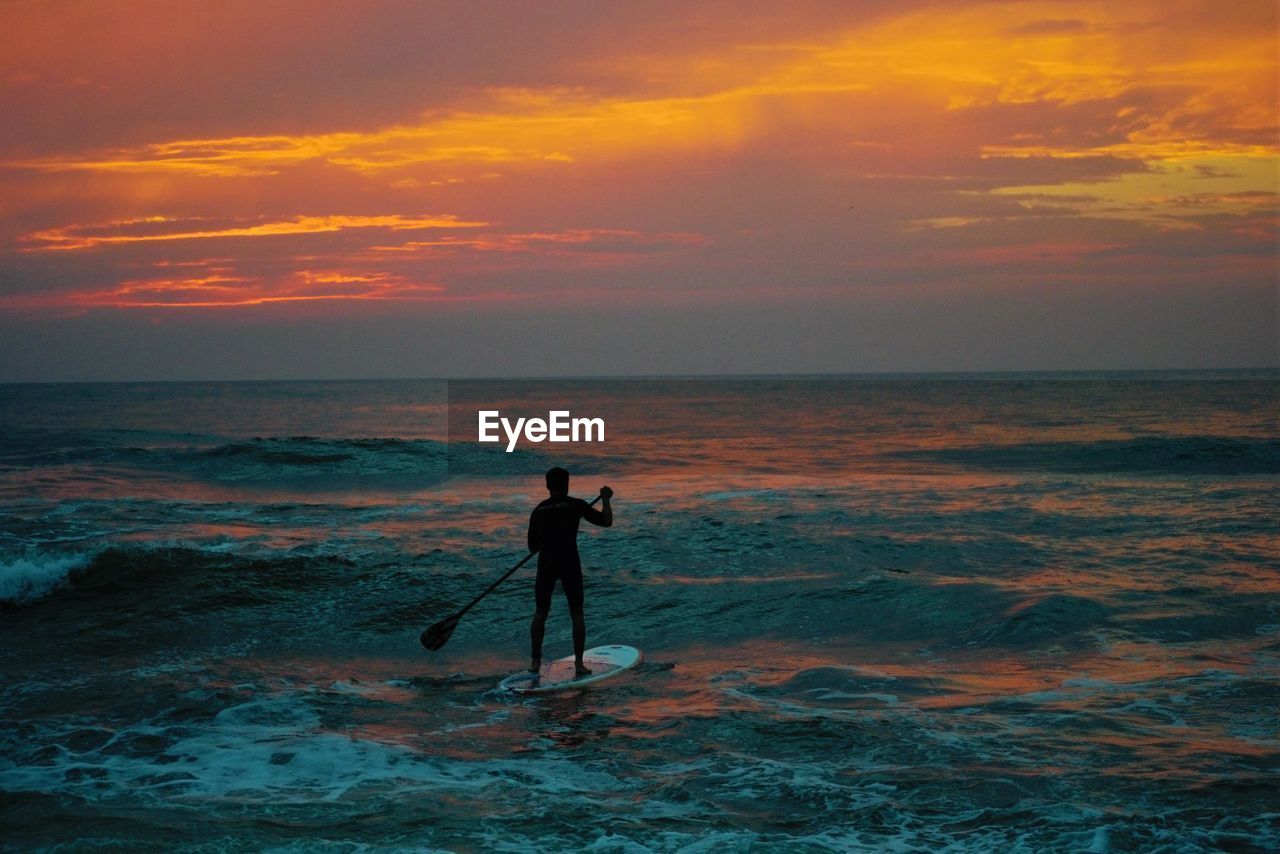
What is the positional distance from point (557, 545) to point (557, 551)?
59 millimetres

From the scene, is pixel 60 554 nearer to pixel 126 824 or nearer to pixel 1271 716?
pixel 126 824

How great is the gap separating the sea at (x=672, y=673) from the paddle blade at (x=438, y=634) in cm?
28

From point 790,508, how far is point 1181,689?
11.5 metres

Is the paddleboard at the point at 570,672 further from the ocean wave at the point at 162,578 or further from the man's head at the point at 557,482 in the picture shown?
the ocean wave at the point at 162,578

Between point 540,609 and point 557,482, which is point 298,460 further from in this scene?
point 557,482

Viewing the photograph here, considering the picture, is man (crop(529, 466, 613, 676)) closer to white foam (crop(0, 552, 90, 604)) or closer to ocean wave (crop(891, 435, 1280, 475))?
white foam (crop(0, 552, 90, 604))

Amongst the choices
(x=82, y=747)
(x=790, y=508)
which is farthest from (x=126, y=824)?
(x=790, y=508)

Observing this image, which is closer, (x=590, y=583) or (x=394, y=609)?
(x=394, y=609)

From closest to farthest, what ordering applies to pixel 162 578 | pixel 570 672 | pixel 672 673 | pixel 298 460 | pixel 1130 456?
pixel 570 672 < pixel 672 673 < pixel 162 578 < pixel 1130 456 < pixel 298 460

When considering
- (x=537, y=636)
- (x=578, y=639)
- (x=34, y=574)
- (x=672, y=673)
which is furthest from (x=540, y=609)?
(x=34, y=574)

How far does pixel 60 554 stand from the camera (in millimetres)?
14516

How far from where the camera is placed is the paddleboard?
29.7 ft

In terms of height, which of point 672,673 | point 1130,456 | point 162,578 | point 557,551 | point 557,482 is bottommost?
point 672,673

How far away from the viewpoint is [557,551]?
963cm
